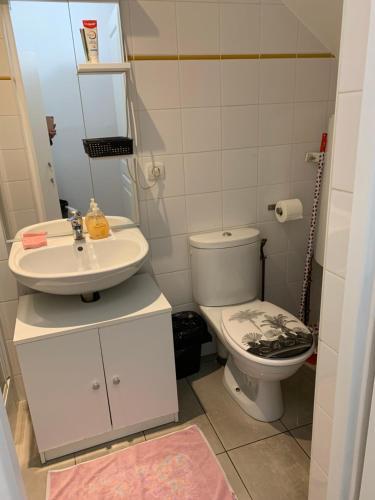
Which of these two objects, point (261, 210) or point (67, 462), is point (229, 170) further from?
point (67, 462)

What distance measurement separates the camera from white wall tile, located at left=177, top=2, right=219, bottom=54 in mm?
1727

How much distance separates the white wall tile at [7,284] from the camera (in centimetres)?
179

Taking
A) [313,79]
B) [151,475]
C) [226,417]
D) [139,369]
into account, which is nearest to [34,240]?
[139,369]

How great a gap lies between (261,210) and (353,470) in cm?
142

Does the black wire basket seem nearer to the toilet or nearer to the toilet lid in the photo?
the toilet

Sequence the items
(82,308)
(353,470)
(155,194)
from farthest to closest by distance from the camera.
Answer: (155,194) < (82,308) < (353,470)

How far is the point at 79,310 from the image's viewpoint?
64.9 inches

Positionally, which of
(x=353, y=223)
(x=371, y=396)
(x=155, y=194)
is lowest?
(x=371, y=396)

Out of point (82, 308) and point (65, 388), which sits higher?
point (82, 308)

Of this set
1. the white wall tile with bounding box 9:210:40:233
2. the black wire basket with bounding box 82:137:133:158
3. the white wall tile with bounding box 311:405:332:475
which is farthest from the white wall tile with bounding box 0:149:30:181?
the white wall tile with bounding box 311:405:332:475

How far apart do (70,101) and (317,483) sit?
1.69 meters

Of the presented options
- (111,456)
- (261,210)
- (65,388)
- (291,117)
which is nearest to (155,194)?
(261,210)

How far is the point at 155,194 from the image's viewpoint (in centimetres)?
193

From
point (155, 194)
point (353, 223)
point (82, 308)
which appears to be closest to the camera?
point (353, 223)
